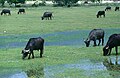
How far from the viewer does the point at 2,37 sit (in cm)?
3538

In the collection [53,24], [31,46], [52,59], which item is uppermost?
[31,46]

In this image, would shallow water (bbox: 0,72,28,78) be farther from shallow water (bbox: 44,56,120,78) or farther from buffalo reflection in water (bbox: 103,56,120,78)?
buffalo reflection in water (bbox: 103,56,120,78)

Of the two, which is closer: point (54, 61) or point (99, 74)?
point (99, 74)

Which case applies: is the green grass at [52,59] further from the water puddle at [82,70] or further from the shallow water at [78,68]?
the shallow water at [78,68]

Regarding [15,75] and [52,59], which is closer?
[15,75]

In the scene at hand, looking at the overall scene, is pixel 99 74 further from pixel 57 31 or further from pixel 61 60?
pixel 57 31

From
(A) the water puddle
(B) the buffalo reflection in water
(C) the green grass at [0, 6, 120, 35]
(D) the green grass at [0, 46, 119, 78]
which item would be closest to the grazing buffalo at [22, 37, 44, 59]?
(D) the green grass at [0, 46, 119, 78]

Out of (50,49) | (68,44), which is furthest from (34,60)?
(68,44)

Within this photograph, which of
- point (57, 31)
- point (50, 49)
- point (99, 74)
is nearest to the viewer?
point (99, 74)

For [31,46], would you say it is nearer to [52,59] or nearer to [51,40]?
[52,59]

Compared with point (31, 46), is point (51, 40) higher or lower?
lower

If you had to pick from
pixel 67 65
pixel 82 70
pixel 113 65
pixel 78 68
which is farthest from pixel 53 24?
pixel 82 70

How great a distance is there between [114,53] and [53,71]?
268 inches

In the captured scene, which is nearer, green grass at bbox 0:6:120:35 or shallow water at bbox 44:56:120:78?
shallow water at bbox 44:56:120:78
